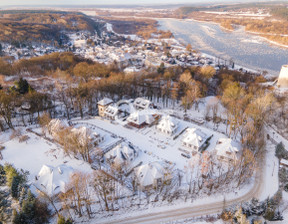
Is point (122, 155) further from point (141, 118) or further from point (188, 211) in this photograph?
point (188, 211)

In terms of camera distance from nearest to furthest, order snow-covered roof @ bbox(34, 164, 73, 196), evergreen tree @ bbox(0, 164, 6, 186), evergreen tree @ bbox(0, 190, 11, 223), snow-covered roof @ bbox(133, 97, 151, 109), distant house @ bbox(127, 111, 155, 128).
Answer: evergreen tree @ bbox(0, 190, 11, 223) < evergreen tree @ bbox(0, 164, 6, 186) < snow-covered roof @ bbox(34, 164, 73, 196) < distant house @ bbox(127, 111, 155, 128) < snow-covered roof @ bbox(133, 97, 151, 109)

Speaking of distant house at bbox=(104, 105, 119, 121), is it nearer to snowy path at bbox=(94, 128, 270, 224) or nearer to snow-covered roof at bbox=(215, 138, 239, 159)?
snow-covered roof at bbox=(215, 138, 239, 159)

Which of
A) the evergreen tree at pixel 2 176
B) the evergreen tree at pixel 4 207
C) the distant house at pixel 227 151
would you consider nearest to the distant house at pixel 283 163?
the distant house at pixel 227 151

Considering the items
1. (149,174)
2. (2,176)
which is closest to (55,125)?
(2,176)

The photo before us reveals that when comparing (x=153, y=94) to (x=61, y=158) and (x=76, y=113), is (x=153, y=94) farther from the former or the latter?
(x=61, y=158)

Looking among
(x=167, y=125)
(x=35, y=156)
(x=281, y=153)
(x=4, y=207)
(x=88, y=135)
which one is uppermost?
(x=88, y=135)

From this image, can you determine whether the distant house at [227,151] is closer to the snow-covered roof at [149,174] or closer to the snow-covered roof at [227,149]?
the snow-covered roof at [227,149]

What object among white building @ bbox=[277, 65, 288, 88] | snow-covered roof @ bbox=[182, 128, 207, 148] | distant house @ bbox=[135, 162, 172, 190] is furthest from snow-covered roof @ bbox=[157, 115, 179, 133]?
white building @ bbox=[277, 65, 288, 88]
